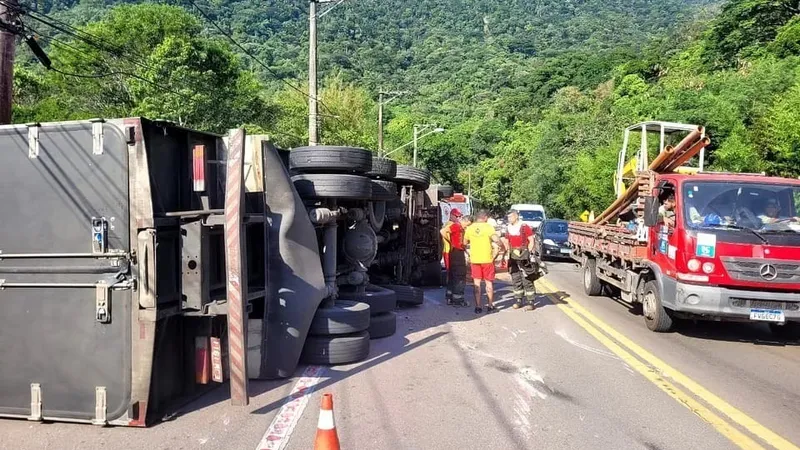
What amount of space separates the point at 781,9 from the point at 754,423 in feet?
157

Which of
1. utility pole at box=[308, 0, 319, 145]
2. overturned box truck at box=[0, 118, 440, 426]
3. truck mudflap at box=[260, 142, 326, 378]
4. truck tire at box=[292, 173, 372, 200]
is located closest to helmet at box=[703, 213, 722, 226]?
truck tire at box=[292, 173, 372, 200]

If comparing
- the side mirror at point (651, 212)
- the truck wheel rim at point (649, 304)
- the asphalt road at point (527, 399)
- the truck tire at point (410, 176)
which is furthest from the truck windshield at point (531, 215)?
the asphalt road at point (527, 399)

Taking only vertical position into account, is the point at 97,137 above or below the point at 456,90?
below

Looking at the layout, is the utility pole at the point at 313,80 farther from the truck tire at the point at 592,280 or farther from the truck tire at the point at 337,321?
the truck tire at the point at 337,321

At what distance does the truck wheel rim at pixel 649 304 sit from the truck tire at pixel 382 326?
381 cm

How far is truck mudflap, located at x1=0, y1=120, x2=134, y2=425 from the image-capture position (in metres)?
4.93

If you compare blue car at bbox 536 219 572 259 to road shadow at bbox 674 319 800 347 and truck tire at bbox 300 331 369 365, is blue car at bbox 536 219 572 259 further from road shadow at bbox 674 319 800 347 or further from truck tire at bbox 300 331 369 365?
truck tire at bbox 300 331 369 365

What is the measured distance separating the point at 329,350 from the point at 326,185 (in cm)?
195

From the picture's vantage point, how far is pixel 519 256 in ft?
37.4

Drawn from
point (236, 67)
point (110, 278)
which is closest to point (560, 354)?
point (110, 278)

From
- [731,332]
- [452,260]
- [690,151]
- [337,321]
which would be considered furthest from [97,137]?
[690,151]

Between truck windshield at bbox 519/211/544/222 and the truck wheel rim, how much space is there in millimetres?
17528

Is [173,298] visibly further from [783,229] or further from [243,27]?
[243,27]

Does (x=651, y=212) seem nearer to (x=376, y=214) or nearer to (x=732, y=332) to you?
(x=732, y=332)
